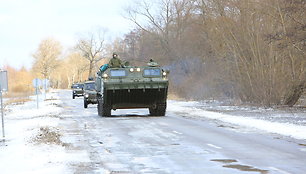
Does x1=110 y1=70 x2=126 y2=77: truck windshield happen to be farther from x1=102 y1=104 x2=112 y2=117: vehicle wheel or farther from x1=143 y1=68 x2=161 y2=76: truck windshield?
x1=102 y1=104 x2=112 y2=117: vehicle wheel

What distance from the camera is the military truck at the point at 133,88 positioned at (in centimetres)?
2428

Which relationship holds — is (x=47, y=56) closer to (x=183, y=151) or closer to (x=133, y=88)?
(x=133, y=88)

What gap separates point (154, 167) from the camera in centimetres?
1013

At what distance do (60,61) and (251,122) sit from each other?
364ft

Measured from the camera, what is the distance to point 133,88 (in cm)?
2425

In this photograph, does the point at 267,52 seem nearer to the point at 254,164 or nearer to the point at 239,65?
the point at 239,65

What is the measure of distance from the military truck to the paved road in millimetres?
5302

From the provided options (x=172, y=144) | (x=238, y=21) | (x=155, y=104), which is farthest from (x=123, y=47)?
(x=172, y=144)

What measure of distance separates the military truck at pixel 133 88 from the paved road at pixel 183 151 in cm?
530

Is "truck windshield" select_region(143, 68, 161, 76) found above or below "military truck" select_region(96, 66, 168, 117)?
above

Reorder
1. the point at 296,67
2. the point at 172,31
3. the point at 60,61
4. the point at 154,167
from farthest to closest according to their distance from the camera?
the point at 60,61, the point at 172,31, the point at 296,67, the point at 154,167

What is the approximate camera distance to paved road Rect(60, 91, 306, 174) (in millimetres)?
10031

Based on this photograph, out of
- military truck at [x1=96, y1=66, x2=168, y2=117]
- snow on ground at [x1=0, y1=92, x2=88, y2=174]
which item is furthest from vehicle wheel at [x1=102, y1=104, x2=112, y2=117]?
snow on ground at [x1=0, y1=92, x2=88, y2=174]

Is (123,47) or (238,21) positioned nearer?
(238,21)
